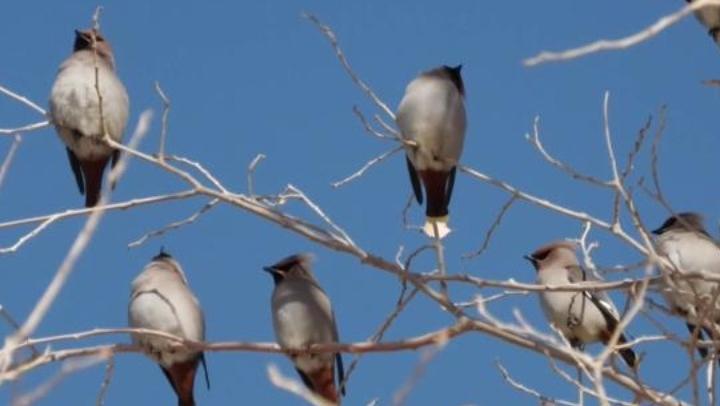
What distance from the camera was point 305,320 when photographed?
21.9 ft

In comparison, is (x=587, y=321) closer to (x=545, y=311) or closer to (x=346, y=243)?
(x=545, y=311)

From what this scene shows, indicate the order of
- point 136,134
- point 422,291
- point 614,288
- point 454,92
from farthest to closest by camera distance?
point 454,92 → point 422,291 → point 614,288 → point 136,134

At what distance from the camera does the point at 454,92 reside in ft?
23.1

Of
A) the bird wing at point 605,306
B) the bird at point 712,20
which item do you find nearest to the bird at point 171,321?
the bird wing at point 605,306

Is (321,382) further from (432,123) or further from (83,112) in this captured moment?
(83,112)

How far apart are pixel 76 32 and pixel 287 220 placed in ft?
9.87

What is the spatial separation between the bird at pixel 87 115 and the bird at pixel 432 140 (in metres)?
1.25

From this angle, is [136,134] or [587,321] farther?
[587,321]

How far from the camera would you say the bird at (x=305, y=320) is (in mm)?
6605

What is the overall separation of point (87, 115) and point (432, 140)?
1.48 m

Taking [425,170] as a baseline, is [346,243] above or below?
below

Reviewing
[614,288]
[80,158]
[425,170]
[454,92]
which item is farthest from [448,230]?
[614,288]

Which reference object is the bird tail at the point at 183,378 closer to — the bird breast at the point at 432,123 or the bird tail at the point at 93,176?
the bird tail at the point at 93,176

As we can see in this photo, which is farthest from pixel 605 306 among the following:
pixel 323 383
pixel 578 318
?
pixel 323 383
